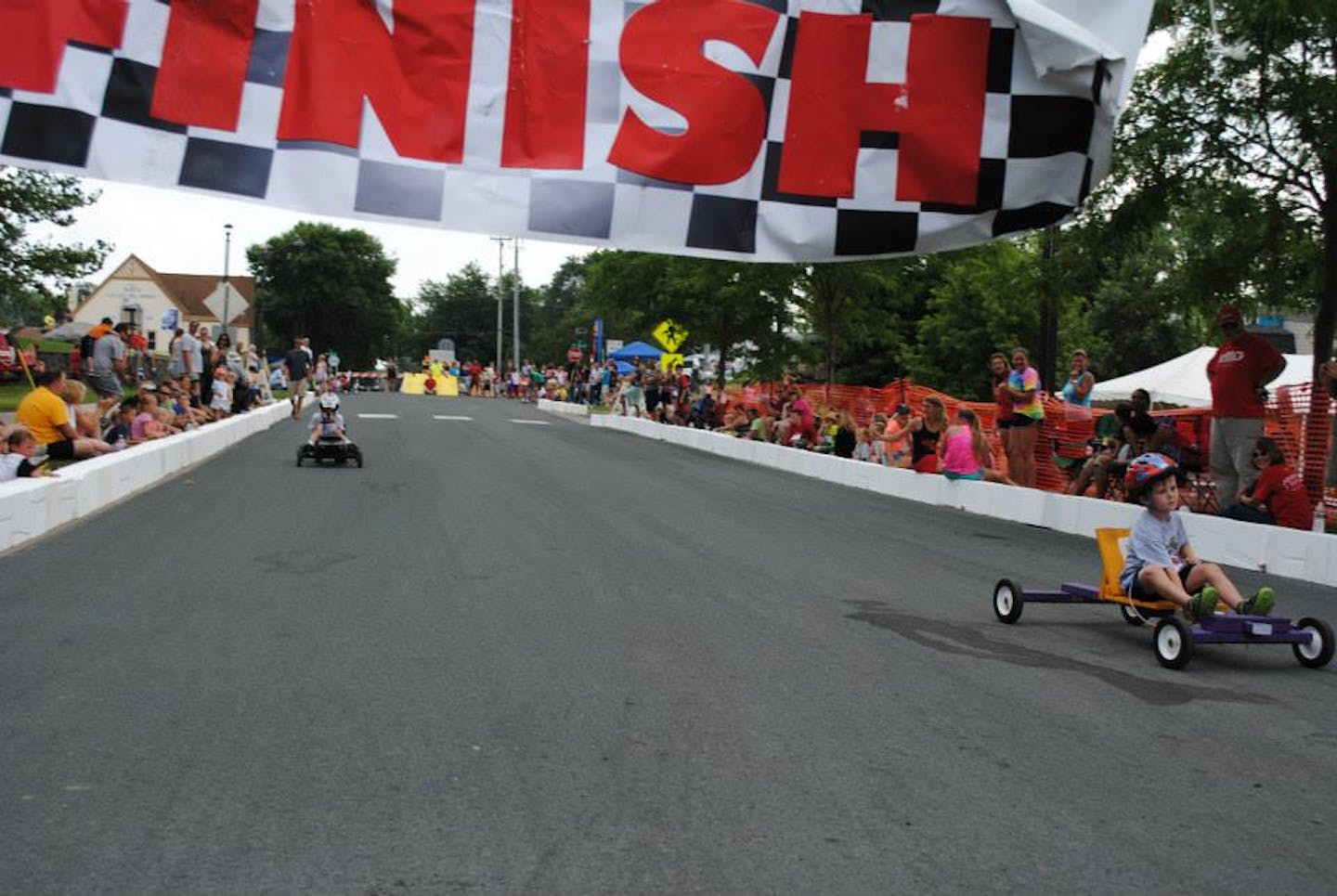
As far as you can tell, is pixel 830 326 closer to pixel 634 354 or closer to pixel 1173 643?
pixel 1173 643

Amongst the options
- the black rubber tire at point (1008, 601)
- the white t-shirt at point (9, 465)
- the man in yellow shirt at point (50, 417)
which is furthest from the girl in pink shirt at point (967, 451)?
the white t-shirt at point (9, 465)

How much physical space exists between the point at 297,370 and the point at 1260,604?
27.8m

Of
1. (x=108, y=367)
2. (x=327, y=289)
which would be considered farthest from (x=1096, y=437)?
(x=327, y=289)

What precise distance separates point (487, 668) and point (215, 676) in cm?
124

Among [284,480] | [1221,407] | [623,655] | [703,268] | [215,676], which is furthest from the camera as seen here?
[703,268]

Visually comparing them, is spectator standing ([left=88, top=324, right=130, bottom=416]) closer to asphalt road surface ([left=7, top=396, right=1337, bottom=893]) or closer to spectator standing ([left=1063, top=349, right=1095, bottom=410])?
asphalt road surface ([left=7, top=396, right=1337, bottom=893])

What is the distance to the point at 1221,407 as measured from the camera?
12734mm

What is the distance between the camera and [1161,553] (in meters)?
7.63

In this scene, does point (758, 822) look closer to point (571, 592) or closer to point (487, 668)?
point (487, 668)

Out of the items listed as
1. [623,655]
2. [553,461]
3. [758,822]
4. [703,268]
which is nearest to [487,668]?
[623,655]

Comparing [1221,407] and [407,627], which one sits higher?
[1221,407]

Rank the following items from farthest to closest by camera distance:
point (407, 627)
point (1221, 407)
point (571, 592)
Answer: point (1221, 407), point (571, 592), point (407, 627)

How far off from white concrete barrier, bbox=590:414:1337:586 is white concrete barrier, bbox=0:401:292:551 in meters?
9.11

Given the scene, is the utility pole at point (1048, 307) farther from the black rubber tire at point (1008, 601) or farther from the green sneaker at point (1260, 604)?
the green sneaker at point (1260, 604)
